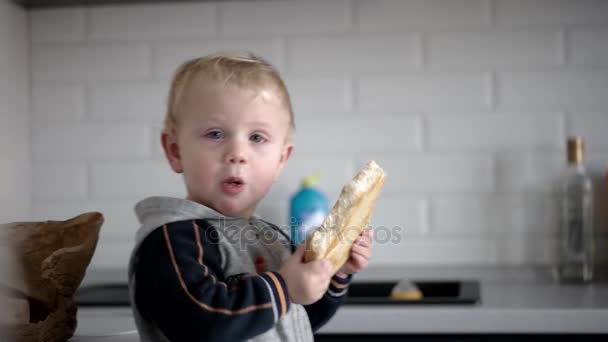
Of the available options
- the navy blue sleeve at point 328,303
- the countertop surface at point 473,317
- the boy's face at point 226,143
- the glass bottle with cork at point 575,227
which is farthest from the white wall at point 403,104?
the boy's face at point 226,143

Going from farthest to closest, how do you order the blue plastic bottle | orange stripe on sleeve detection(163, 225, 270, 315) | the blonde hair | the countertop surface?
the blue plastic bottle, the countertop surface, the blonde hair, orange stripe on sleeve detection(163, 225, 270, 315)

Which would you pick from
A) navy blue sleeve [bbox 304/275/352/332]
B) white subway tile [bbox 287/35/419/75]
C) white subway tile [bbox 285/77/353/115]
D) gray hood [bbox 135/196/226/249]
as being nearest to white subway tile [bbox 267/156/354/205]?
white subway tile [bbox 285/77/353/115]

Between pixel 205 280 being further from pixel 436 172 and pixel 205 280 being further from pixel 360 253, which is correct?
pixel 436 172

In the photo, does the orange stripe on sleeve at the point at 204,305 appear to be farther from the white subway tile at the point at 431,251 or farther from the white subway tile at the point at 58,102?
the white subway tile at the point at 58,102

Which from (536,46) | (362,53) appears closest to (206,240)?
(362,53)

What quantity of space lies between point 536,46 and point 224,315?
135 cm

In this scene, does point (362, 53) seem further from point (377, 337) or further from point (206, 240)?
point (206, 240)

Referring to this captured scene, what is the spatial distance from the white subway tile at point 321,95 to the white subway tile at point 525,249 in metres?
0.52

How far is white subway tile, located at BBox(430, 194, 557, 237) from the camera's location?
185 centimetres

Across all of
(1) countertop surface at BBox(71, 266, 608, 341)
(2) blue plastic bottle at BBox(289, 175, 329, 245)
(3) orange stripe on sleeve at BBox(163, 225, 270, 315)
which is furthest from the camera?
(2) blue plastic bottle at BBox(289, 175, 329, 245)

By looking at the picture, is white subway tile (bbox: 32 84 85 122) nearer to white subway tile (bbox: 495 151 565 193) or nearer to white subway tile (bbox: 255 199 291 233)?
white subway tile (bbox: 255 199 291 233)

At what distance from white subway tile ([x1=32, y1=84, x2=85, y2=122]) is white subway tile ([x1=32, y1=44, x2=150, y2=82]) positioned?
0.03 meters

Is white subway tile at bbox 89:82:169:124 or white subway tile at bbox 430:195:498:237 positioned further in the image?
white subway tile at bbox 89:82:169:124

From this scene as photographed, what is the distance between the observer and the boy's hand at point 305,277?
0.76 m
